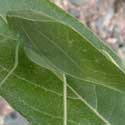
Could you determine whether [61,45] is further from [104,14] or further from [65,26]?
[104,14]

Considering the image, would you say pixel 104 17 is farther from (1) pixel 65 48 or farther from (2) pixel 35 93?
(1) pixel 65 48

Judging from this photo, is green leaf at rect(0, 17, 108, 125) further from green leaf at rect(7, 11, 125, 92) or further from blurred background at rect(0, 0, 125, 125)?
blurred background at rect(0, 0, 125, 125)

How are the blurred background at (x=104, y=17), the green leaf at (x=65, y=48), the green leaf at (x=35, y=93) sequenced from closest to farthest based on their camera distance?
1. the green leaf at (x=65, y=48)
2. the green leaf at (x=35, y=93)
3. the blurred background at (x=104, y=17)

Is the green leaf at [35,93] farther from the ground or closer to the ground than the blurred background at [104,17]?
closer to the ground

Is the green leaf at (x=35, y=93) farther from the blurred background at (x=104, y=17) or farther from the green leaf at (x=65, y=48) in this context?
the blurred background at (x=104, y=17)

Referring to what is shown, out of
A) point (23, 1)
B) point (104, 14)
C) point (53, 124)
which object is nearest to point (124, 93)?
point (53, 124)

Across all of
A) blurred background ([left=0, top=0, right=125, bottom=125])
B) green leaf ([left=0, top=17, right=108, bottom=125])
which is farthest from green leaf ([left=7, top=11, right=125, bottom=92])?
blurred background ([left=0, top=0, right=125, bottom=125])

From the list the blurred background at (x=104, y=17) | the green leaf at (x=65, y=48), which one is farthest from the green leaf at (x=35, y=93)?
the blurred background at (x=104, y=17)
